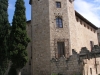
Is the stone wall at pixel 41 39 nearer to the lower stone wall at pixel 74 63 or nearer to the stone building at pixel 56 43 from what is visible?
the stone building at pixel 56 43

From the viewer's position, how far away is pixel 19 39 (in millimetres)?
16234

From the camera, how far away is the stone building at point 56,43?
16812 mm

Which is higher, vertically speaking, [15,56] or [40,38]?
[40,38]

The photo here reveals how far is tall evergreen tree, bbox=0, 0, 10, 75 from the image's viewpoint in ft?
61.8

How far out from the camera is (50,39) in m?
18.4

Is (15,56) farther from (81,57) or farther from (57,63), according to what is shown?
(81,57)

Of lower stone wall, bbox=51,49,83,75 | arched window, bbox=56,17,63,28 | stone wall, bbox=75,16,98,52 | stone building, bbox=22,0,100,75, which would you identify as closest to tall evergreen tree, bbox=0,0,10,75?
stone building, bbox=22,0,100,75

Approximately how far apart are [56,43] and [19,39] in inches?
169

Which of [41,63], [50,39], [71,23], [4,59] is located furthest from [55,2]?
[4,59]

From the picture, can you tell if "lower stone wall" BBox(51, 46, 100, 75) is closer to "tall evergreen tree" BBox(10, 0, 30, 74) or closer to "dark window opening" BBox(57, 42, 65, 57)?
"dark window opening" BBox(57, 42, 65, 57)

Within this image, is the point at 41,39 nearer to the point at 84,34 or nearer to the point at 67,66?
the point at 67,66

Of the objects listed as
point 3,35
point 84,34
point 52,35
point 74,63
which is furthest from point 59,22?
point 84,34

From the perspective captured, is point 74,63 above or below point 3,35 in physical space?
below

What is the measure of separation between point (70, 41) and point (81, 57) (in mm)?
2948
